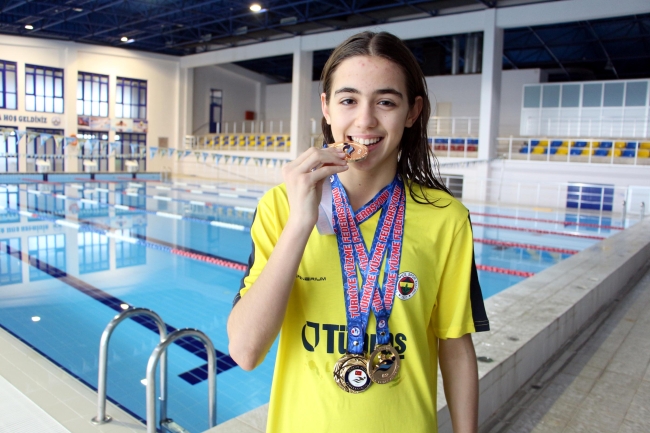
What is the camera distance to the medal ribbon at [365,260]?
2.66 ft

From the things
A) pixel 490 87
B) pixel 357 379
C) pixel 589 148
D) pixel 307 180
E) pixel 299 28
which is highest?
pixel 299 28

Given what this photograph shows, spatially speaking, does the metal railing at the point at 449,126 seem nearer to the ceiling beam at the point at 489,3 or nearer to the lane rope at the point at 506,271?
the ceiling beam at the point at 489,3

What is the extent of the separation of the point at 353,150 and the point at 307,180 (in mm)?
113

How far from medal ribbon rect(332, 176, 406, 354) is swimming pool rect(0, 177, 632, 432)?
2243mm

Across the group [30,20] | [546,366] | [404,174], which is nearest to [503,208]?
[546,366]

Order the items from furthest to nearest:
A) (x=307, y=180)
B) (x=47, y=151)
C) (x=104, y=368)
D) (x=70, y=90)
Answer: (x=47, y=151) → (x=70, y=90) → (x=104, y=368) → (x=307, y=180)

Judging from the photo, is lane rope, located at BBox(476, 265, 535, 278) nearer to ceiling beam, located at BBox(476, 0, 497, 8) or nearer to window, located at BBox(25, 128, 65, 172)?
ceiling beam, located at BBox(476, 0, 497, 8)

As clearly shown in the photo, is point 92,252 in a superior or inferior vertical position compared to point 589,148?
inferior

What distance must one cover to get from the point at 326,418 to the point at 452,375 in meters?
0.27

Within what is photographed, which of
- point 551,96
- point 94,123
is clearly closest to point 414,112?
point 551,96

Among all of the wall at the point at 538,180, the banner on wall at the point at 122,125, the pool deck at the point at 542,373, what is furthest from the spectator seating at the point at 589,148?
the banner on wall at the point at 122,125

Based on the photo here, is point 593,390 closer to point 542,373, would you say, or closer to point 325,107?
point 542,373

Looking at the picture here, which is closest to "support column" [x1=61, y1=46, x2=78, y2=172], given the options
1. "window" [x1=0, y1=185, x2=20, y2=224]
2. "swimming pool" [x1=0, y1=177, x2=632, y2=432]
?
"window" [x1=0, y1=185, x2=20, y2=224]

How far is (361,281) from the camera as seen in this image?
0.83m
